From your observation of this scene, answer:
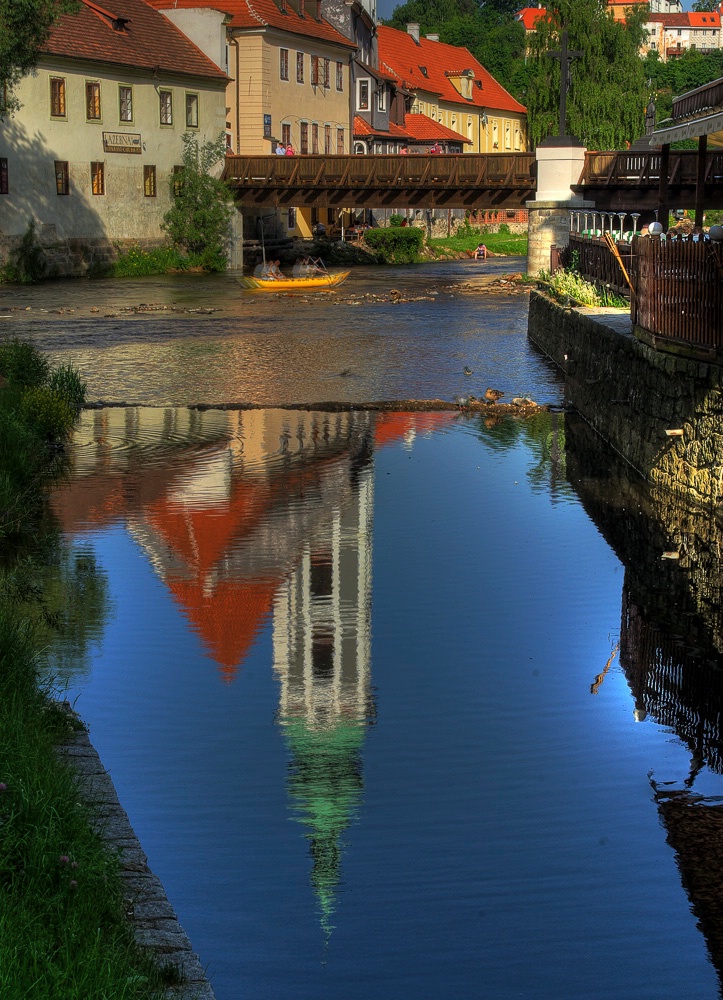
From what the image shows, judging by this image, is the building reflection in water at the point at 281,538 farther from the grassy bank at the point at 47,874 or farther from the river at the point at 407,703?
the grassy bank at the point at 47,874

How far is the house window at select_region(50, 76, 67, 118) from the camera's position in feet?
162

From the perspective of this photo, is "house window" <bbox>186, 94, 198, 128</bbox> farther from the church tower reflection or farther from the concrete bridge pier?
the church tower reflection

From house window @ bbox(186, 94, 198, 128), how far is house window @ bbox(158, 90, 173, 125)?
112 centimetres

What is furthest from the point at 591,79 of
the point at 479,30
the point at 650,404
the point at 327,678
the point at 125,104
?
the point at 327,678

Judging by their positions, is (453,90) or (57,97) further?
(453,90)

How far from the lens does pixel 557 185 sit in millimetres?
42188

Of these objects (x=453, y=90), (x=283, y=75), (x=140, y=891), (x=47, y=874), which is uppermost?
(x=453, y=90)

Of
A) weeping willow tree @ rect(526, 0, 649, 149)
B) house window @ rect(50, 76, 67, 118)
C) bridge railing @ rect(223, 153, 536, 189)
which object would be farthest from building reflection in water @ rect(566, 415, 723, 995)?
weeping willow tree @ rect(526, 0, 649, 149)

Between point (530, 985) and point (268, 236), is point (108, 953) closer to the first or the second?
point (530, 985)

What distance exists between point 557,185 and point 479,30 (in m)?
93.0

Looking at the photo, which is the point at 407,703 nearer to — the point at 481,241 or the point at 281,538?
the point at 281,538

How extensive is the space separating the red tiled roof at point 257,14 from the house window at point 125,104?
7.72 m

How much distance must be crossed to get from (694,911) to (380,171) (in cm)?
4890

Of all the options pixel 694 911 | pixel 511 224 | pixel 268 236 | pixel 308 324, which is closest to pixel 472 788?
pixel 694 911
